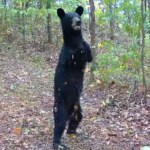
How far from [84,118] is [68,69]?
7.23ft

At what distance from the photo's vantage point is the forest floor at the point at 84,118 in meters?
6.20

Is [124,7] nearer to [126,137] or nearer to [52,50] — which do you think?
[126,137]

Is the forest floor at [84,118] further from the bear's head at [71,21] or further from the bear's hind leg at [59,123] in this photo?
the bear's head at [71,21]

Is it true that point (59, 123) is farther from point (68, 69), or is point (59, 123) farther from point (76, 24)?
point (76, 24)

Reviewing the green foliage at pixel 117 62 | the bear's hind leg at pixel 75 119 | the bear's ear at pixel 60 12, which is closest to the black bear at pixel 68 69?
the bear's ear at pixel 60 12

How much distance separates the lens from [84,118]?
7.75 m

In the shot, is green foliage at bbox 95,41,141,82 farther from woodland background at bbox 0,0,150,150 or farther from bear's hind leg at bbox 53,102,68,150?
bear's hind leg at bbox 53,102,68,150

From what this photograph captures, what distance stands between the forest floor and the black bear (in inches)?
23.0

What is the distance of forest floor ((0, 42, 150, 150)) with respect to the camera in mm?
6203

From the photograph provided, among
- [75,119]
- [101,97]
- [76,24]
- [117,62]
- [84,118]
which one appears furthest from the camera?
[117,62]

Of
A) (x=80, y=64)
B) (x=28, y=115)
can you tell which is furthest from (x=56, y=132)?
(x=28, y=115)

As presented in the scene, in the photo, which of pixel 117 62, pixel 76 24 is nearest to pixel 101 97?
pixel 117 62

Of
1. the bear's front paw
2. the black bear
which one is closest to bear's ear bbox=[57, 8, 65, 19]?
the black bear

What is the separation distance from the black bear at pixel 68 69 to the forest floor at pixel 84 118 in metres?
0.58
